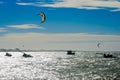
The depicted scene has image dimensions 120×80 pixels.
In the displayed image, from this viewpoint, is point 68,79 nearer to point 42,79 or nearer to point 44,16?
point 42,79

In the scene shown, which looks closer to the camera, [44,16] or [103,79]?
[44,16]

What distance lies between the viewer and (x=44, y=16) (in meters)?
42.6

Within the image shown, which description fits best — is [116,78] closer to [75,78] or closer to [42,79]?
[75,78]

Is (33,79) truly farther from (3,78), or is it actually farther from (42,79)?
(3,78)

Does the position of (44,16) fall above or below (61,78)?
above

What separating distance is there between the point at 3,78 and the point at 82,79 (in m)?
19.6

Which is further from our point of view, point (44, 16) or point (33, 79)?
point (33, 79)

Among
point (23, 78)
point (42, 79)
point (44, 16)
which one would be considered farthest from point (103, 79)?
point (44, 16)

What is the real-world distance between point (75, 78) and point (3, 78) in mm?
17863

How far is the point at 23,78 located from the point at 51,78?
7.16 metres

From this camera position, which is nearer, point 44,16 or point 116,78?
point 44,16

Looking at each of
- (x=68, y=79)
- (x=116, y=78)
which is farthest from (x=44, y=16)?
(x=116, y=78)

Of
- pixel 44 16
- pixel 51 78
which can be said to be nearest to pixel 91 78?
pixel 51 78

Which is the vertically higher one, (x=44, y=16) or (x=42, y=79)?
(x=44, y=16)
